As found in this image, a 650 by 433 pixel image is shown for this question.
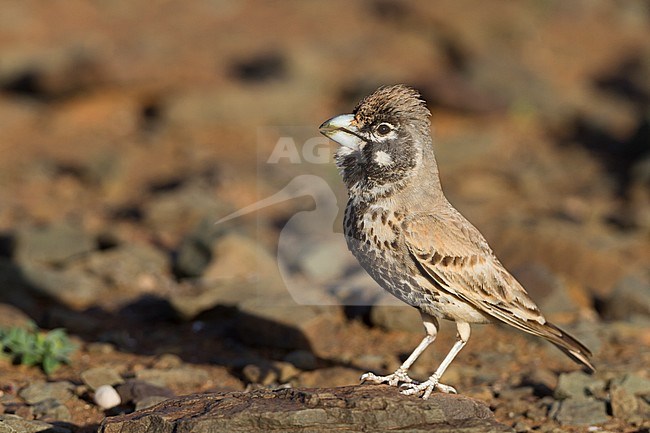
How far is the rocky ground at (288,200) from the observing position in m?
7.50

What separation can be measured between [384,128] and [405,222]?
0.64 metres

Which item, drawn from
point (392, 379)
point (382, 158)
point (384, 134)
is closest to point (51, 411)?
point (392, 379)

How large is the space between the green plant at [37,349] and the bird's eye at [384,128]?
10.8 feet

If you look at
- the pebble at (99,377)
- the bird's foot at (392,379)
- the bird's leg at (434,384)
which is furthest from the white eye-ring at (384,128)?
the pebble at (99,377)

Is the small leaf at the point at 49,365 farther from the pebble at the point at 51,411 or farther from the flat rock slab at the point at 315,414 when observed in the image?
the flat rock slab at the point at 315,414

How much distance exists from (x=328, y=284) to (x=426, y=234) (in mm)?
4187

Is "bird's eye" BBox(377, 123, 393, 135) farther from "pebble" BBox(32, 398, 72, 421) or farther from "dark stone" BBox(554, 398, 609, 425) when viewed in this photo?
"pebble" BBox(32, 398, 72, 421)

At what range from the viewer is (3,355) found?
7.67 meters

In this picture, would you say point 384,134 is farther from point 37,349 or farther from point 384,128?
point 37,349

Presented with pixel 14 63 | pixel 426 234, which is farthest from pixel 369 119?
pixel 14 63

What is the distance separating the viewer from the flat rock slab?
5195 mm

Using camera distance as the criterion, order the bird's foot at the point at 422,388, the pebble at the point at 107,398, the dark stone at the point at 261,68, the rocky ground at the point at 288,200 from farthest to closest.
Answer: the dark stone at the point at 261,68
the rocky ground at the point at 288,200
the pebble at the point at 107,398
the bird's foot at the point at 422,388

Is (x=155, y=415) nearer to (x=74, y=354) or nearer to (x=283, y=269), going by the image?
(x=74, y=354)

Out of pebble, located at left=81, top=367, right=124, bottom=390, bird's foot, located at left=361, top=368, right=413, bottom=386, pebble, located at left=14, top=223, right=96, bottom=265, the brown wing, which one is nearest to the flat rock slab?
bird's foot, located at left=361, top=368, right=413, bottom=386
